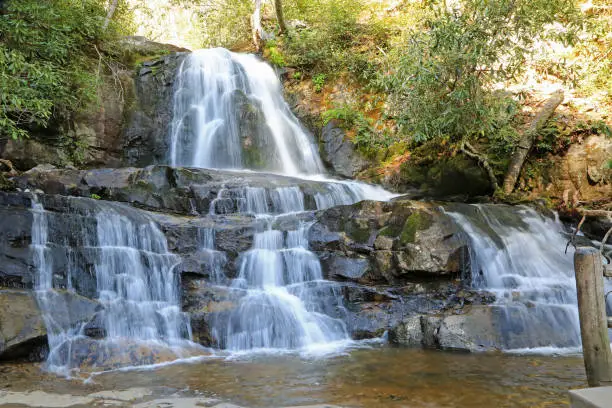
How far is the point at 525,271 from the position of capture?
29.9 ft

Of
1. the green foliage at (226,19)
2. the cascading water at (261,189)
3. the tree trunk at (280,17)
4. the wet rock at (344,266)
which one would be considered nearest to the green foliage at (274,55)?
the cascading water at (261,189)

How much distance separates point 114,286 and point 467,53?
7.10m

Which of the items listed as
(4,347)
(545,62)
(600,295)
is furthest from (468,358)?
(545,62)

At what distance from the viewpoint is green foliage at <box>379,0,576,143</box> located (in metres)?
8.39

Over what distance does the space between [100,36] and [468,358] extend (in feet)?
45.1

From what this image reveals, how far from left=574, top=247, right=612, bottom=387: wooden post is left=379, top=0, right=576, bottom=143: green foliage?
5267 millimetres

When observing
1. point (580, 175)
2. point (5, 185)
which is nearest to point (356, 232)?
point (580, 175)

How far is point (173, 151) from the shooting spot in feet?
47.7

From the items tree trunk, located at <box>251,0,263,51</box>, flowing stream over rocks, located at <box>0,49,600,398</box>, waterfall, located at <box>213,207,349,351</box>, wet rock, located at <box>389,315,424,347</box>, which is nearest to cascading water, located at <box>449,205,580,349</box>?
flowing stream over rocks, located at <box>0,49,600,398</box>

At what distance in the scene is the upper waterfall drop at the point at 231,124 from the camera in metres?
14.6

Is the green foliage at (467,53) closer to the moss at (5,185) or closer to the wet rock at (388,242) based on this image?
the wet rock at (388,242)

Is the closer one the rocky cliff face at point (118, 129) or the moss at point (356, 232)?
the moss at point (356, 232)

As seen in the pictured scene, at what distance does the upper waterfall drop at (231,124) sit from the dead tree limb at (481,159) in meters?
4.53

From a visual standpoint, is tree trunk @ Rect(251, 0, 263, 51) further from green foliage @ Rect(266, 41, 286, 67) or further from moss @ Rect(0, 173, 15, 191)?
moss @ Rect(0, 173, 15, 191)
